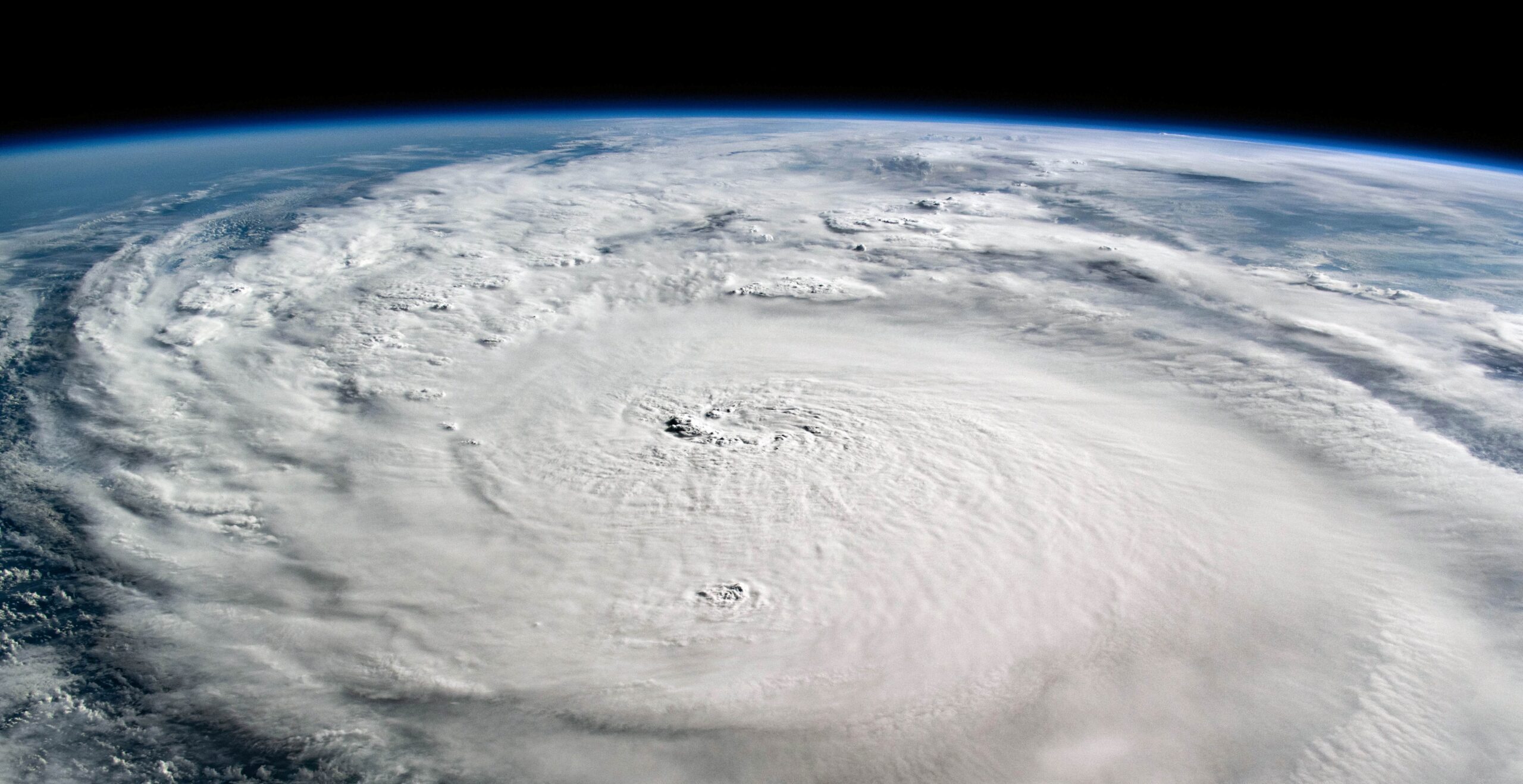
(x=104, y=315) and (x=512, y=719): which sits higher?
(x=104, y=315)

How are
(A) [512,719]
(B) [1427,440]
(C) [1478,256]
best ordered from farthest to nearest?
(C) [1478,256] → (B) [1427,440] → (A) [512,719]

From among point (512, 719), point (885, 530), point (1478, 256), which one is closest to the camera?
point (512, 719)

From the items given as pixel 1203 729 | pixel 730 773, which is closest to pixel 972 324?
pixel 1203 729

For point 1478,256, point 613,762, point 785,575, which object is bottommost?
point 613,762

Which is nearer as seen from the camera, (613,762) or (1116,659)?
(613,762)

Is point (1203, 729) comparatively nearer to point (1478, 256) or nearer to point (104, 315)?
point (104, 315)

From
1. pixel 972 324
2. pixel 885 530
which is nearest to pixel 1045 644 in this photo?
pixel 885 530

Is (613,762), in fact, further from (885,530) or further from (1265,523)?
(1265,523)
